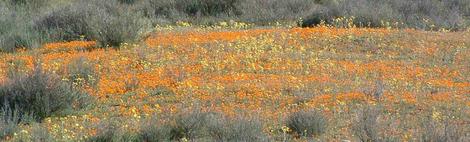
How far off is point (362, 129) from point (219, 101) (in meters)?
3.43

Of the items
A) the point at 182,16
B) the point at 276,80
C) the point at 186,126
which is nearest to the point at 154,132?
the point at 186,126

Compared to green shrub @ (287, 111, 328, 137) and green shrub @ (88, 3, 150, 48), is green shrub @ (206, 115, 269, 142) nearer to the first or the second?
green shrub @ (287, 111, 328, 137)

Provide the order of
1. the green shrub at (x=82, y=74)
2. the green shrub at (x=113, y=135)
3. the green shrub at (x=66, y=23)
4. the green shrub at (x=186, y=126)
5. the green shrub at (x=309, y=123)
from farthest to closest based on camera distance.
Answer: the green shrub at (x=66, y=23), the green shrub at (x=82, y=74), the green shrub at (x=309, y=123), the green shrub at (x=186, y=126), the green shrub at (x=113, y=135)

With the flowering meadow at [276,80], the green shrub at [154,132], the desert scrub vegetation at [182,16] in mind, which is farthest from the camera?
the desert scrub vegetation at [182,16]

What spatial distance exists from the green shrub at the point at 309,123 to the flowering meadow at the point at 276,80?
6 centimetres

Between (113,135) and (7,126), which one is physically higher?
(113,135)

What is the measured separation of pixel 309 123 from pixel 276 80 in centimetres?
386

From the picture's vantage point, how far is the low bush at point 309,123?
31.6 feet

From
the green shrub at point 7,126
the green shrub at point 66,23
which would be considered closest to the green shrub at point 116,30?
the green shrub at point 66,23

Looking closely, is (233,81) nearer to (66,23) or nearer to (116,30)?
(116,30)

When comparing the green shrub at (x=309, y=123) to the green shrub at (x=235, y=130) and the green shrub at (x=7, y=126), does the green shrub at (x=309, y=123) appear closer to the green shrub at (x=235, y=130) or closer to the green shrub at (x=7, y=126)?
the green shrub at (x=235, y=130)

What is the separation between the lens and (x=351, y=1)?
25578 mm

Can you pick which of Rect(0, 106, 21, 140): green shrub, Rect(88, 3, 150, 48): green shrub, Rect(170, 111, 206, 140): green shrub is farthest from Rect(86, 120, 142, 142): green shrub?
Rect(88, 3, 150, 48): green shrub

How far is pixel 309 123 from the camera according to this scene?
961 centimetres
